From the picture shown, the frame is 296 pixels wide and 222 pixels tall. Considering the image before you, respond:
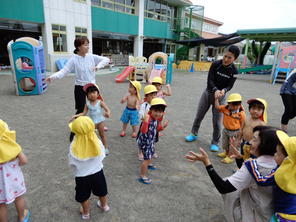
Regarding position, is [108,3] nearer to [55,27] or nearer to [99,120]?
[55,27]

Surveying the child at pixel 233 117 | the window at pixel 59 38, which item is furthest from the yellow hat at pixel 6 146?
the window at pixel 59 38

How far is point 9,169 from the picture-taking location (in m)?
1.80

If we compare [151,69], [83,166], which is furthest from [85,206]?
[151,69]

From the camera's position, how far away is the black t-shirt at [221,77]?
3.47m

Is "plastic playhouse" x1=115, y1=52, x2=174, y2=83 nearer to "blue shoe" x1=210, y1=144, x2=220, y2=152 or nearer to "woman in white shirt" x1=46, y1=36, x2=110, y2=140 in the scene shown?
"woman in white shirt" x1=46, y1=36, x2=110, y2=140

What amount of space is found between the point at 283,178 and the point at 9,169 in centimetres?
208

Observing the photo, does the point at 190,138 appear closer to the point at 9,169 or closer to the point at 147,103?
the point at 147,103

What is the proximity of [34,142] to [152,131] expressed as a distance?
2.35 metres

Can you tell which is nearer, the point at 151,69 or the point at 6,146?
the point at 6,146

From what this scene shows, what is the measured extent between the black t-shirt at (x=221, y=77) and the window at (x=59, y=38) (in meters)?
12.6

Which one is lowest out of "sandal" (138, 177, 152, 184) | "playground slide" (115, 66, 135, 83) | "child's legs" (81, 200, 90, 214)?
"sandal" (138, 177, 152, 184)

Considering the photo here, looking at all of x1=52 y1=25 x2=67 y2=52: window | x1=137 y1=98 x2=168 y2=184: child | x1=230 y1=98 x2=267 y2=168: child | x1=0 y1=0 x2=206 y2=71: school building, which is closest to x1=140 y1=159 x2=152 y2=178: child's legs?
x1=137 y1=98 x2=168 y2=184: child

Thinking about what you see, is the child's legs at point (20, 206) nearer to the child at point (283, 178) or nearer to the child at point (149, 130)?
the child at point (149, 130)

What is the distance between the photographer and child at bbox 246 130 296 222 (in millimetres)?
1267
